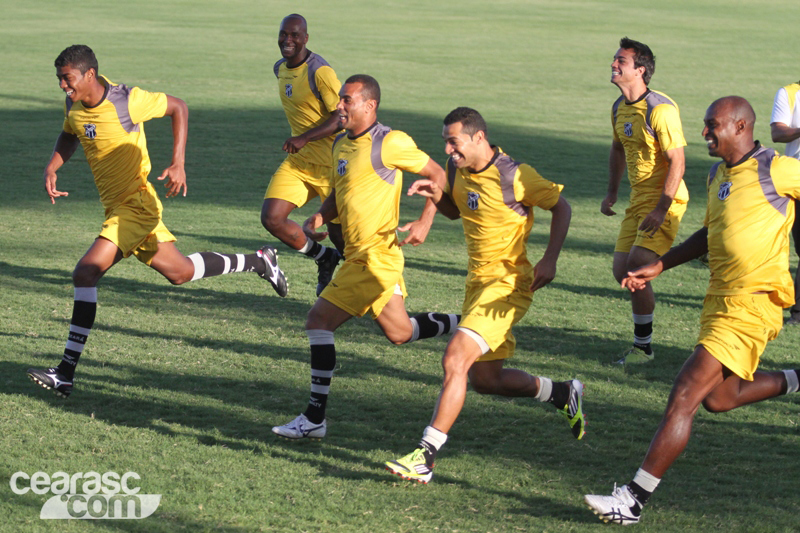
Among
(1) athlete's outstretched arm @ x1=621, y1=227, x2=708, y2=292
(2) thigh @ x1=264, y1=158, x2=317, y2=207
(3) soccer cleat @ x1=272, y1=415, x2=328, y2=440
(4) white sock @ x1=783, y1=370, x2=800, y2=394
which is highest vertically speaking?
(1) athlete's outstretched arm @ x1=621, y1=227, x2=708, y2=292

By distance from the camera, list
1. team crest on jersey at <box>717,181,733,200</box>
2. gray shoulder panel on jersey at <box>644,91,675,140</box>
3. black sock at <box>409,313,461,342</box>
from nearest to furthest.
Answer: team crest on jersey at <box>717,181,733,200</box>
black sock at <box>409,313,461,342</box>
gray shoulder panel on jersey at <box>644,91,675,140</box>

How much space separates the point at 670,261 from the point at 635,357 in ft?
7.13

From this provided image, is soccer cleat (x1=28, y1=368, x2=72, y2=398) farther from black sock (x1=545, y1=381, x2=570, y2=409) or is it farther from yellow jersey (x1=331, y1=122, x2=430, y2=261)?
black sock (x1=545, y1=381, x2=570, y2=409)

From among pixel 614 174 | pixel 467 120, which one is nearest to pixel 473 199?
pixel 467 120

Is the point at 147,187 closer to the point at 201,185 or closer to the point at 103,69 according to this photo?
the point at 201,185

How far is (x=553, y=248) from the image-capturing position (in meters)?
5.34

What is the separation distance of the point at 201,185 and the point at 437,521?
9899mm

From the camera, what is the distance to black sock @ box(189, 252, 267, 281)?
7.88m

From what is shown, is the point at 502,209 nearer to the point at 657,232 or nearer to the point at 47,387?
the point at 657,232

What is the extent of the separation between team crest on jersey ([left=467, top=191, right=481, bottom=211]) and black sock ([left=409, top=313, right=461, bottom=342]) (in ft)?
4.20

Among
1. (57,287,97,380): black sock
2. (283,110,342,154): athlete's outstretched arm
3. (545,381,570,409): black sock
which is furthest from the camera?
(283,110,342,154): athlete's outstretched arm

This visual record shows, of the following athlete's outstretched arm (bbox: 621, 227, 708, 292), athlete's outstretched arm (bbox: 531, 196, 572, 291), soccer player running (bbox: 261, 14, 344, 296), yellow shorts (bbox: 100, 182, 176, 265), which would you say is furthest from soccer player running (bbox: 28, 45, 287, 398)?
athlete's outstretched arm (bbox: 621, 227, 708, 292)

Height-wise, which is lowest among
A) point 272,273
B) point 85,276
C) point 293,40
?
point 272,273

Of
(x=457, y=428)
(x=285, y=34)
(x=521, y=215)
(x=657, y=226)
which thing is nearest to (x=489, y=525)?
(x=457, y=428)
